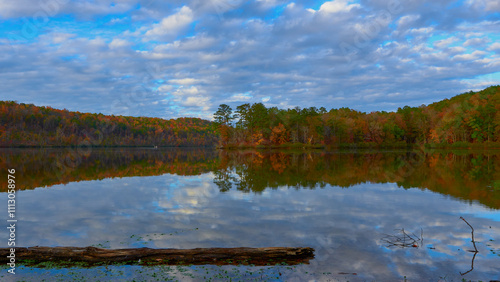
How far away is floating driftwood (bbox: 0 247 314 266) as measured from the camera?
8.14 meters

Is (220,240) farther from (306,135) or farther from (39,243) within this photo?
(306,135)

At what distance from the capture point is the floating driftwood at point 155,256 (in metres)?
8.14

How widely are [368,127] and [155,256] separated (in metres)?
133

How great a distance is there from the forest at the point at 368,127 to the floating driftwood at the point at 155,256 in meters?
101

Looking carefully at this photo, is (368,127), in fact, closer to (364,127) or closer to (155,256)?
(364,127)

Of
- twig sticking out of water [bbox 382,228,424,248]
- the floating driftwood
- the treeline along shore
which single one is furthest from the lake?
the treeline along shore

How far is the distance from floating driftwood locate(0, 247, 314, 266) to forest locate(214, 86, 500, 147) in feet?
331

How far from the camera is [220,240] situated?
10.1 metres

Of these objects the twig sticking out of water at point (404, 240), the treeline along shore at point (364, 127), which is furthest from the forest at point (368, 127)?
the twig sticking out of water at point (404, 240)

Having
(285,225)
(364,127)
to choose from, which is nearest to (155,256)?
(285,225)

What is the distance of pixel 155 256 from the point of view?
8.32 m

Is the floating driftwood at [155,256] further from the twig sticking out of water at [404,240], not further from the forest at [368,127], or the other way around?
the forest at [368,127]

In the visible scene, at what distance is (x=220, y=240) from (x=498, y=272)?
7.11 metres

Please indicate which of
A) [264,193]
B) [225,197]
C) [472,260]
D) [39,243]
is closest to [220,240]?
[39,243]
